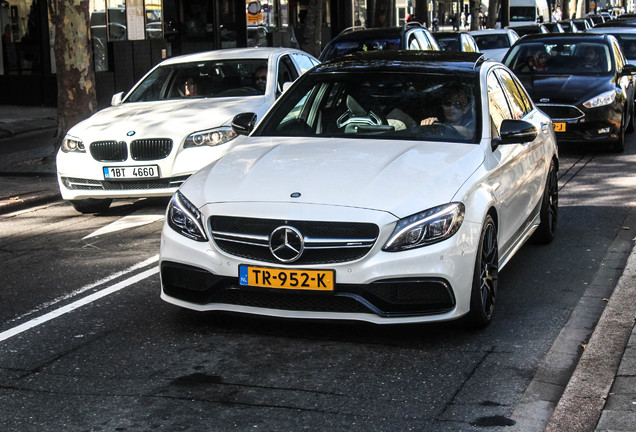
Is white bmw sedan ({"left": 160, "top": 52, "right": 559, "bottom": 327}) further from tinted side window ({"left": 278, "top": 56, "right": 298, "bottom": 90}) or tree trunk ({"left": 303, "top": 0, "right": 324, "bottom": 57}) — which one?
tree trunk ({"left": 303, "top": 0, "right": 324, "bottom": 57})

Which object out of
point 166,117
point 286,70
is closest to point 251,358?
point 166,117

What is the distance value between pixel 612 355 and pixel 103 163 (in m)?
6.09

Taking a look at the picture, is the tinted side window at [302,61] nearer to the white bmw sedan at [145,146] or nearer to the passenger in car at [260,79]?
the passenger in car at [260,79]

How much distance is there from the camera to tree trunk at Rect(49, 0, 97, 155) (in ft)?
47.4

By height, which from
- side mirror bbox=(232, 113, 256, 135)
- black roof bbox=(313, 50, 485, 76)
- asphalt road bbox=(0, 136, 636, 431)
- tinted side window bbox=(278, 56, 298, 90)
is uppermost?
black roof bbox=(313, 50, 485, 76)

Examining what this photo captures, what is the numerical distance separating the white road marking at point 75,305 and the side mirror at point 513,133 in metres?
2.75

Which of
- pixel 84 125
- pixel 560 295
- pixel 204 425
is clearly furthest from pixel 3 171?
pixel 204 425

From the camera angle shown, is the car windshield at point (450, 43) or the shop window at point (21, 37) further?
the car windshield at point (450, 43)

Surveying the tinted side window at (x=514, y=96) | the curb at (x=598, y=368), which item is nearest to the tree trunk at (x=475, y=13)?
the tinted side window at (x=514, y=96)

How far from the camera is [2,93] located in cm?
2300

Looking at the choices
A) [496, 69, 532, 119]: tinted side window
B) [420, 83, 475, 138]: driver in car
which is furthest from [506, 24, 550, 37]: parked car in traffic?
[420, 83, 475, 138]: driver in car

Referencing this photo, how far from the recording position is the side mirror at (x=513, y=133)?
6.74m

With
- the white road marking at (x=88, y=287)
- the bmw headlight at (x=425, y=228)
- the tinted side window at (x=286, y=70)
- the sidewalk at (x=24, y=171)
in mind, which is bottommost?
the sidewalk at (x=24, y=171)

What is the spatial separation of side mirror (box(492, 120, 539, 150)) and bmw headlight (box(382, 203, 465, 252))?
118 centimetres
